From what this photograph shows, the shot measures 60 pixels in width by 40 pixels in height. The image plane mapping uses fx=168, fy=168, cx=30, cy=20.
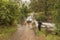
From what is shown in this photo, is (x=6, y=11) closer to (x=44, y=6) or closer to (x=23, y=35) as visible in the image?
(x=23, y=35)

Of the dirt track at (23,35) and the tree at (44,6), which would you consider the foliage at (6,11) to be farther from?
the tree at (44,6)

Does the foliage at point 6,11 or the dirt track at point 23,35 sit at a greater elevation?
the foliage at point 6,11

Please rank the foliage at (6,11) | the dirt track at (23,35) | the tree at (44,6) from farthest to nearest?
1. the tree at (44,6)
2. the foliage at (6,11)
3. the dirt track at (23,35)

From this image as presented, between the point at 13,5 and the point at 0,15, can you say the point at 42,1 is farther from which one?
the point at 0,15

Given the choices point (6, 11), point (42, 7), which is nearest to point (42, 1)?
point (42, 7)

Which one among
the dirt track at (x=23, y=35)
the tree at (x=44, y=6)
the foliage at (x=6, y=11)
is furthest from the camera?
the tree at (x=44, y=6)

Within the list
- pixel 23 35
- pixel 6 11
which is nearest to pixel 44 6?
pixel 23 35

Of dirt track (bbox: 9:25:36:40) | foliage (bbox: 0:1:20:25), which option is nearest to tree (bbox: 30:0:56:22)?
foliage (bbox: 0:1:20:25)

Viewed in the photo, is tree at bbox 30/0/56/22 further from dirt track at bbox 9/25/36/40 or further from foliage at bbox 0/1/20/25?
dirt track at bbox 9/25/36/40

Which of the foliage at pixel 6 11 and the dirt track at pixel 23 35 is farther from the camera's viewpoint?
the foliage at pixel 6 11

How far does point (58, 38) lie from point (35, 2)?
920cm

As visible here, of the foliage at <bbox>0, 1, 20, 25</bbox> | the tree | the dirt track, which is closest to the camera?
the dirt track

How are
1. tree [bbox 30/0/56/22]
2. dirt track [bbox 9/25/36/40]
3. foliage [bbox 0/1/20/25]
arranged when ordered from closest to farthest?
1. dirt track [bbox 9/25/36/40]
2. foliage [bbox 0/1/20/25]
3. tree [bbox 30/0/56/22]

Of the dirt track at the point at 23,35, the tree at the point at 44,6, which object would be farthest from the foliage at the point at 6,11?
the tree at the point at 44,6
